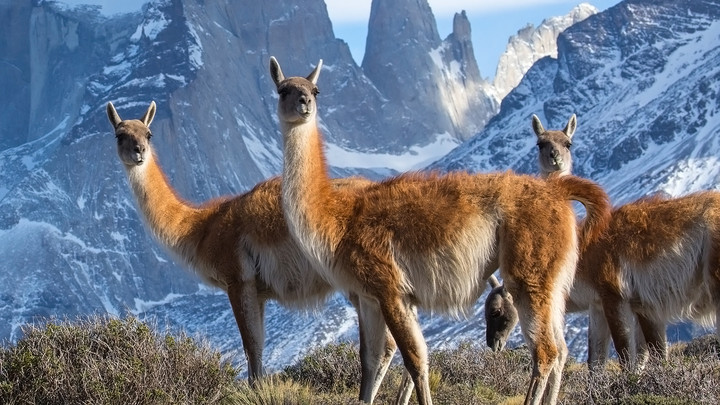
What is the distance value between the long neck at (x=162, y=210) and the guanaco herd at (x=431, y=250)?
0.05 feet

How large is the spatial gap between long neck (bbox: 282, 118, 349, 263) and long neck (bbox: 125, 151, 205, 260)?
2.74m

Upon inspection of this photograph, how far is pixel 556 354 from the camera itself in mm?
10078

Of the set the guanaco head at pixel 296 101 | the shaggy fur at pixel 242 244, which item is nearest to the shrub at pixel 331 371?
the shaggy fur at pixel 242 244

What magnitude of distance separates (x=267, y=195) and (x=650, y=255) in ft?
13.5

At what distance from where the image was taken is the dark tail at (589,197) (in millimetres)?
10648

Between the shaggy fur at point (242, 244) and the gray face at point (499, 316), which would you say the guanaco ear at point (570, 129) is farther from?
the shaggy fur at point (242, 244)

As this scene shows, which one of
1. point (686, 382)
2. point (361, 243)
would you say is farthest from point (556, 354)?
point (361, 243)

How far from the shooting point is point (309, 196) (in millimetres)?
10672

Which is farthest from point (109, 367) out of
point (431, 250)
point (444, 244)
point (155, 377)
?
point (444, 244)

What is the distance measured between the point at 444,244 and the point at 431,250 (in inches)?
4.8

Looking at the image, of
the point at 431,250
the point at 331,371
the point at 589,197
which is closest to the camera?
the point at 431,250

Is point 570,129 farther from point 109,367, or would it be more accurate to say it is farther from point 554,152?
point 109,367

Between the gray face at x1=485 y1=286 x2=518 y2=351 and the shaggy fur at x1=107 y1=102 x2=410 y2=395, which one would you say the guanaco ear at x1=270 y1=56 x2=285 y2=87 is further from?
the gray face at x1=485 y1=286 x2=518 y2=351

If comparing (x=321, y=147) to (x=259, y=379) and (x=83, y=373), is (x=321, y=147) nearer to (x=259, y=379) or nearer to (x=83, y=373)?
(x=259, y=379)
